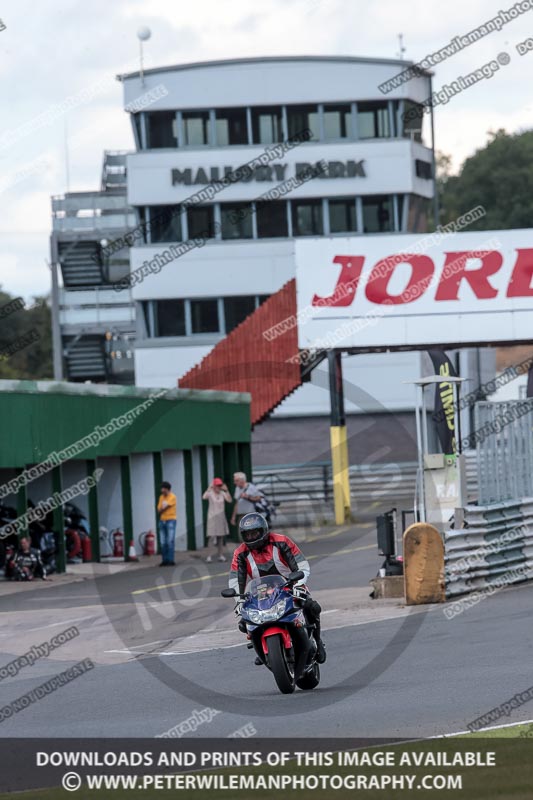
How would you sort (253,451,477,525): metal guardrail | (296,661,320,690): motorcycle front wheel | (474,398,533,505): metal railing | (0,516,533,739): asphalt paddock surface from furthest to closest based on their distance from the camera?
1. (253,451,477,525): metal guardrail
2. (474,398,533,505): metal railing
3. (296,661,320,690): motorcycle front wheel
4. (0,516,533,739): asphalt paddock surface

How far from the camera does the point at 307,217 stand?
61.8 meters

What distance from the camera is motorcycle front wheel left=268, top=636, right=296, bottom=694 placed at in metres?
12.6

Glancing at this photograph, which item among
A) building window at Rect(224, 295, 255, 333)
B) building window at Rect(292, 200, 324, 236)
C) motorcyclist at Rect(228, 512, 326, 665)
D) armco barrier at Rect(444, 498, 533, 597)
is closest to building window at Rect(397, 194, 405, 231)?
building window at Rect(292, 200, 324, 236)

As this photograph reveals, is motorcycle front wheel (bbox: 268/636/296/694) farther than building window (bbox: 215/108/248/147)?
No

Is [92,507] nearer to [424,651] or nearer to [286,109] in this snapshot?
[424,651]

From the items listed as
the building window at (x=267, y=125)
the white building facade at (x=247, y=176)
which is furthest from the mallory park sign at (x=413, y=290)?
the building window at (x=267, y=125)

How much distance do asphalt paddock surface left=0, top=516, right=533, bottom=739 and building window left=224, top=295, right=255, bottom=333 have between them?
3652 centimetres

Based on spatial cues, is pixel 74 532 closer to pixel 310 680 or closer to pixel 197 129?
pixel 310 680

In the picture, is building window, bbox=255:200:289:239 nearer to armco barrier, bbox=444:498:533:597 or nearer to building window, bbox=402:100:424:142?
building window, bbox=402:100:424:142

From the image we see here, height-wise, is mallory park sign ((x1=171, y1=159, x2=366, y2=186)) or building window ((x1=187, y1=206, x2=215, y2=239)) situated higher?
mallory park sign ((x1=171, y1=159, x2=366, y2=186))

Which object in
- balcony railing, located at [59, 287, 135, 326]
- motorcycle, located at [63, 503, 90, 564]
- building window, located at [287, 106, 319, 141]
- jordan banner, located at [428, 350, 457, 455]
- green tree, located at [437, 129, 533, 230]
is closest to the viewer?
jordan banner, located at [428, 350, 457, 455]

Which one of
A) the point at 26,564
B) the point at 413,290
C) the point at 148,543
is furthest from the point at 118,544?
the point at 413,290

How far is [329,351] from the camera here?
130 feet

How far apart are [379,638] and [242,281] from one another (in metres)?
45.0
